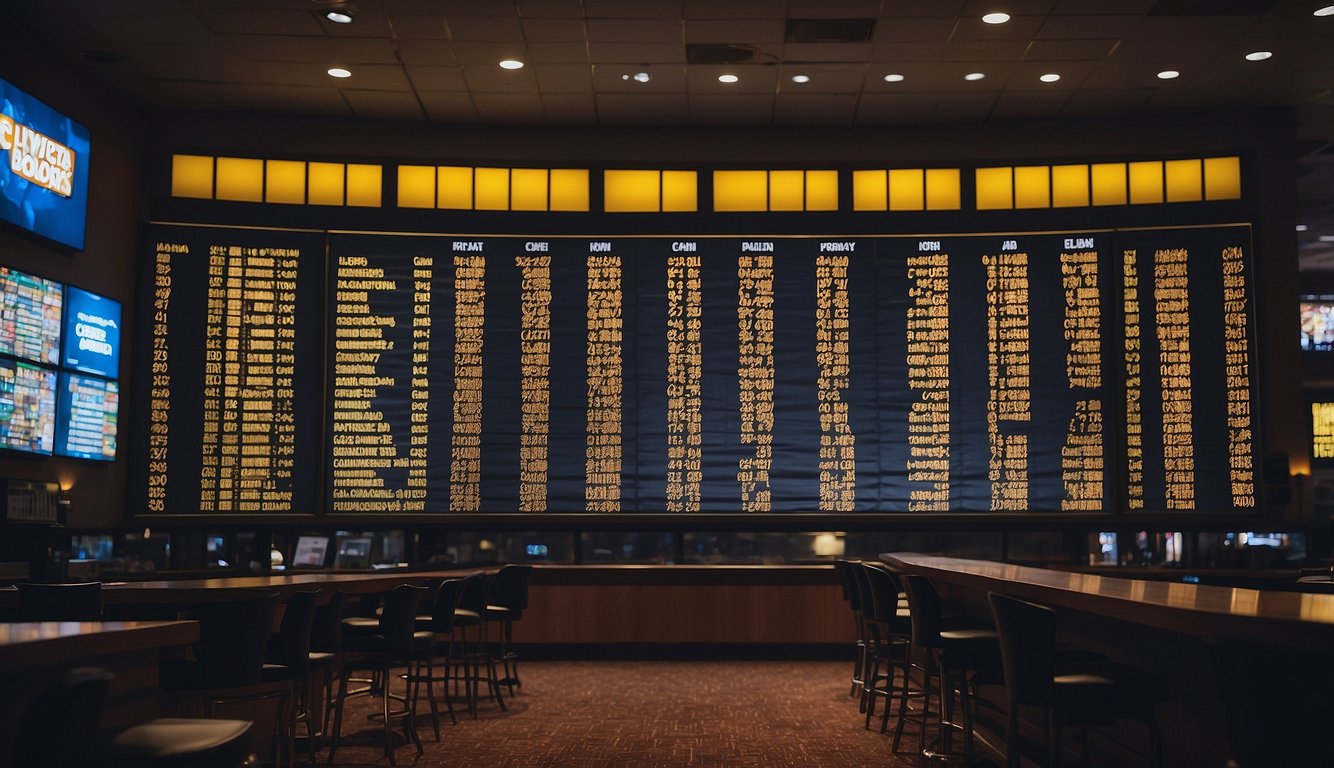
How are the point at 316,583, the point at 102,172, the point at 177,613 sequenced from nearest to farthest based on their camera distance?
the point at 177,613
the point at 316,583
the point at 102,172

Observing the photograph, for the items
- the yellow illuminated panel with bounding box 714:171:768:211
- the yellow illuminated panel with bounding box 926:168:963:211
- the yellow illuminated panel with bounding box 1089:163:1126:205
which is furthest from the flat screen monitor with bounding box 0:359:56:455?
the yellow illuminated panel with bounding box 1089:163:1126:205

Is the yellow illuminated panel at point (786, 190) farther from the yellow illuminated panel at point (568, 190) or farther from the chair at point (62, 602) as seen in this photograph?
the chair at point (62, 602)

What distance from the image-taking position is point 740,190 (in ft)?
31.6

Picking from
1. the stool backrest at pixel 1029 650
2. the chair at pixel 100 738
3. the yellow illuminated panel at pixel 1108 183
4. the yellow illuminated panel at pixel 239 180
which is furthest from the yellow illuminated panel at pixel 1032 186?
the chair at pixel 100 738

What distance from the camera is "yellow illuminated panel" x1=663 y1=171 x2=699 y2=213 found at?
9.60 meters

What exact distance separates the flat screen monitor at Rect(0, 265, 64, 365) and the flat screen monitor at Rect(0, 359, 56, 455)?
10 centimetres

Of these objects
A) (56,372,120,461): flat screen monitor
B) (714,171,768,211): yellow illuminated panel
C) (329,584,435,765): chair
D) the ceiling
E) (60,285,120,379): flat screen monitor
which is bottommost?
(329,584,435,765): chair

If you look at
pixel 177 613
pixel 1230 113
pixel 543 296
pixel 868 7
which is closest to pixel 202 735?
pixel 177 613

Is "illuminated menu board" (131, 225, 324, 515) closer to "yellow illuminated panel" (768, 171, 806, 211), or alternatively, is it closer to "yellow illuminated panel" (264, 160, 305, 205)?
"yellow illuminated panel" (264, 160, 305, 205)

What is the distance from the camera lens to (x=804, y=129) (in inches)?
382

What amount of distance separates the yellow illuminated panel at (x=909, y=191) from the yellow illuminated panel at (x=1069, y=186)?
3.48ft

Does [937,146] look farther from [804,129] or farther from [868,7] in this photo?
[868,7]

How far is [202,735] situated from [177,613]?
8.89ft

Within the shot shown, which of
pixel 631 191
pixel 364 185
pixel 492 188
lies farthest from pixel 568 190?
pixel 364 185
